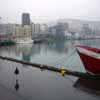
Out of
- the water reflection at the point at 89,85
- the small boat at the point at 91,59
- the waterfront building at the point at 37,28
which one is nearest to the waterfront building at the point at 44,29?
the waterfront building at the point at 37,28

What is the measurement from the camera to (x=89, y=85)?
345 cm

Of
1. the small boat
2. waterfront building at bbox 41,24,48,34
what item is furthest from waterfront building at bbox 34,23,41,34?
the small boat

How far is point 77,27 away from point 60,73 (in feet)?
119

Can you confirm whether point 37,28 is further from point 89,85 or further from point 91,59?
point 89,85

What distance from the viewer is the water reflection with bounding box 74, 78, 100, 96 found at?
3.16 meters

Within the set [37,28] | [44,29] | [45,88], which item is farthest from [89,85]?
[44,29]

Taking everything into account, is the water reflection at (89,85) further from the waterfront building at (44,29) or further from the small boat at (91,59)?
the waterfront building at (44,29)

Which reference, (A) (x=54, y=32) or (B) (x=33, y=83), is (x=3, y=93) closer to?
(B) (x=33, y=83)

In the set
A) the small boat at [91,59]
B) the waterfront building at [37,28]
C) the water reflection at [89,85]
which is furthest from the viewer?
the waterfront building at [37,28]

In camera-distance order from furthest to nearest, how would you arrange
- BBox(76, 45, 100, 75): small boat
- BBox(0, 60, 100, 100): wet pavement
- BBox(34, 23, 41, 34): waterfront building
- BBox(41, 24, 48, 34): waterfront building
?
BBox(41, 24, 48, 34): waterfront building
BBox(34, 23, 41, 34): waterfront building
BBox(76, 45, 100, 75): small boat
BBox(0, 60, 100, 100): wet pavement

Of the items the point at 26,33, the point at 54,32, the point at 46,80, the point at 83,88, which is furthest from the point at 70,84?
the point at 54,32

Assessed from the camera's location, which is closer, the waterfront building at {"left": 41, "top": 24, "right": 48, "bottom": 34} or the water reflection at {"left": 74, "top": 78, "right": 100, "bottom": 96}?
the water reflection at {"left": 74, "top": 78, "right": 100, "bottom": 96}

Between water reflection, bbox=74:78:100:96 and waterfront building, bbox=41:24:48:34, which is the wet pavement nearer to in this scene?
water reflection, bbox=74:78:100:96

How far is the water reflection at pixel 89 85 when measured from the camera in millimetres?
3160
